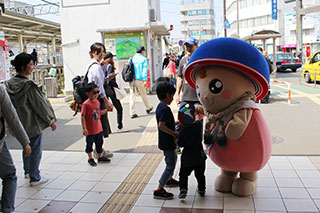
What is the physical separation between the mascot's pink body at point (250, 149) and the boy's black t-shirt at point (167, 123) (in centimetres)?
60

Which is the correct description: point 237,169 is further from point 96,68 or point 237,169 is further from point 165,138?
point 96,68

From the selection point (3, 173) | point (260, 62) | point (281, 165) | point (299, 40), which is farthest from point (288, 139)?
point (299, 40)

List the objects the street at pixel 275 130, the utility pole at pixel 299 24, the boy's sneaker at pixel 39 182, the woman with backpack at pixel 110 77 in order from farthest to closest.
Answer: the utility pole at pixel 299 24
the woman with backpack at pixel 110 77
the street at pixel 275 130
the boy's sneaker at pixel 39 182

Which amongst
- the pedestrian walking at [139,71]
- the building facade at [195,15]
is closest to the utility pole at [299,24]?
the pedestrian walking at [139,71]

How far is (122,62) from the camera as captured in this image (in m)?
14.2

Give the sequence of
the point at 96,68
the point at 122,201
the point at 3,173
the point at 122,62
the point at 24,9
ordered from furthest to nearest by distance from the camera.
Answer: the point at 24,9, the point at 122,62, the point at 96,68, the point at 122,201, the point at 3,173

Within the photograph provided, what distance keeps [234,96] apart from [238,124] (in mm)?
318

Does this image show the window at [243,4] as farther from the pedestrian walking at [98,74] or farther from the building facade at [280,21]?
the pedestrian walking at [98,74]

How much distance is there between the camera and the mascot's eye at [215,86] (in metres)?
3.59

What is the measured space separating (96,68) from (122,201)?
246 cm

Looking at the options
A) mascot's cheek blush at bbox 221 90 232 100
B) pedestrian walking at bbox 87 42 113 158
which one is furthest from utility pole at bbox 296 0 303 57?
mascot's cheek blush at bbox 221 90 232 100

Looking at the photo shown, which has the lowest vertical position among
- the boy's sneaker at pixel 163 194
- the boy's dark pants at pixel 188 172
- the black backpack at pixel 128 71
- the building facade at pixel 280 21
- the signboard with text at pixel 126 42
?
the boy's sneaker at pixel 163 194

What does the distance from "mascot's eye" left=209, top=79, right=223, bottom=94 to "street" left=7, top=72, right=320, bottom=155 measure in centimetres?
276

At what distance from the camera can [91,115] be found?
5.18m
